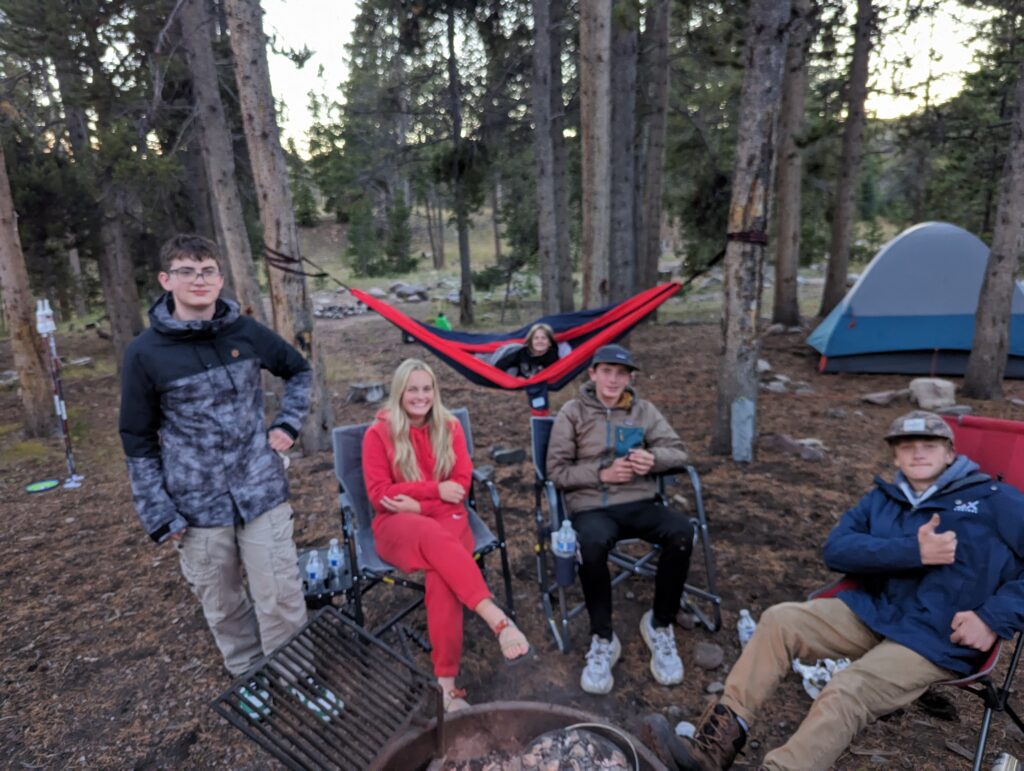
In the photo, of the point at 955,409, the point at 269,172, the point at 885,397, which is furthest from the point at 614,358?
the point at 885,397

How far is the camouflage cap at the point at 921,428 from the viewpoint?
71.5 inches

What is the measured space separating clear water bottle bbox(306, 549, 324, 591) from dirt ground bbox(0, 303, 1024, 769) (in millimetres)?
461

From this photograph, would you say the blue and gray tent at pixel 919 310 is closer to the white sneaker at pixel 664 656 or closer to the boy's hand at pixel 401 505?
the white sneaker at pixel 664 656

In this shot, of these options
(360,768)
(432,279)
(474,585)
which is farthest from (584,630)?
(432,279)

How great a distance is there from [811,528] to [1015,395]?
11.9 ft

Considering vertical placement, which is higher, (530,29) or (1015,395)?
(530,29)

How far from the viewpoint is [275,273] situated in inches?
163

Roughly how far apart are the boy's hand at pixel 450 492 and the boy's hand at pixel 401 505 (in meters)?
0.10

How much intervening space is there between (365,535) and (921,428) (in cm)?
203

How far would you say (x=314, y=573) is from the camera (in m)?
2.41

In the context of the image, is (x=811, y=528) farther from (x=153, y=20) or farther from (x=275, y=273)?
(x=153, y=20)

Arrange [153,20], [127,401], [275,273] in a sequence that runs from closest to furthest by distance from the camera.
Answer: [127,401]
[275,273]
[153,20]

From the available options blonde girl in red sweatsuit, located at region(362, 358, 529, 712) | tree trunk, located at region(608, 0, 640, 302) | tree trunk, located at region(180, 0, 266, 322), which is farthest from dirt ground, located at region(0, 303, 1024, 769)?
tree trunk, located at region(608, 0, 640, 302)

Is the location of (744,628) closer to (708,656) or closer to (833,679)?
(708,656)
